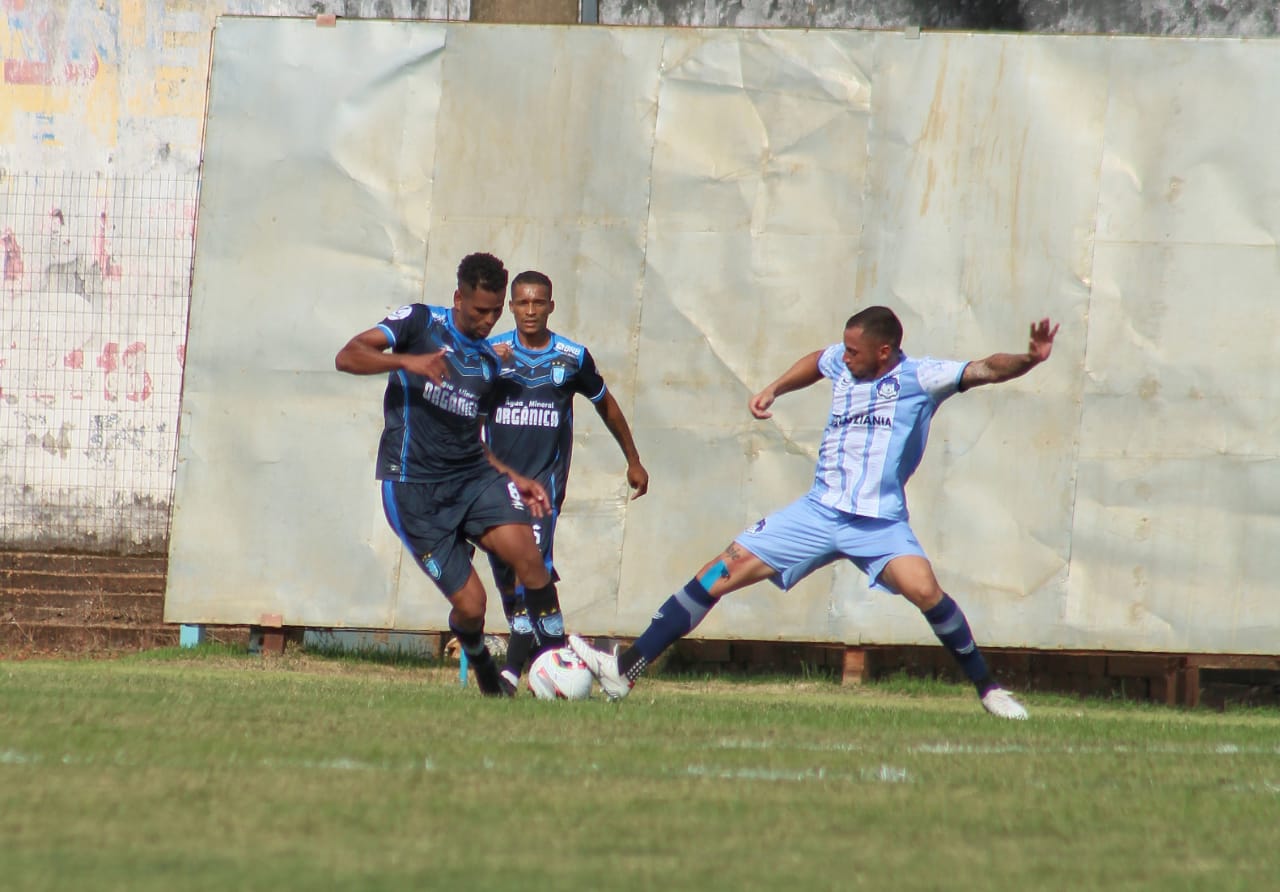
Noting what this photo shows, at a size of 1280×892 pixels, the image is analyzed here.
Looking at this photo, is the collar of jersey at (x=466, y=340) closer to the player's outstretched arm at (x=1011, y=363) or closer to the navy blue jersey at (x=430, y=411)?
the navy blue jersey at (x=430, y=411)

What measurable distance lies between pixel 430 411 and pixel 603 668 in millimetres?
1445

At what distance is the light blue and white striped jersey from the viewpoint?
318 inches

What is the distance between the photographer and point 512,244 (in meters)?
11.7

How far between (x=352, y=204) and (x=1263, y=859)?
8.95m

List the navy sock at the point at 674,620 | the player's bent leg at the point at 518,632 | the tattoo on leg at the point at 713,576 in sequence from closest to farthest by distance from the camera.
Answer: the navy sock at the point at 674,620, the tattoo on leg at the point at 713,576, the player's bent leg at the point at 518,632

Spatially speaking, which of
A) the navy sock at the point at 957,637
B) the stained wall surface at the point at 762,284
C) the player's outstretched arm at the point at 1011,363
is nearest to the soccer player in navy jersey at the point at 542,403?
the navy sock at the point at 957,637

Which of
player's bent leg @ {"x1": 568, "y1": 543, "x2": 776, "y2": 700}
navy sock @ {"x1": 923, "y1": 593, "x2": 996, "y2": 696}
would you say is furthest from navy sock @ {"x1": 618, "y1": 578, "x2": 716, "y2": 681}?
navy sock @ {"x1": 923, "y1": 593, "x2": 996, "y2": 696}

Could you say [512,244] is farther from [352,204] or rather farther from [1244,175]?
[1244,175]

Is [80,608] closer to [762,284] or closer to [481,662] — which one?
[762,284]

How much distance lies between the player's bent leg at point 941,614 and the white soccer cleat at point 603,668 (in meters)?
1.33

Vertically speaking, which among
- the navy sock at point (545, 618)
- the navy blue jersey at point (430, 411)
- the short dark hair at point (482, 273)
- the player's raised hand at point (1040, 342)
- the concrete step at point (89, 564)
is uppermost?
the short dark hair at point (482, 273)

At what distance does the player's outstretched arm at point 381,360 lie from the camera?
7469mm

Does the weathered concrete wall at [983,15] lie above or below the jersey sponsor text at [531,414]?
above

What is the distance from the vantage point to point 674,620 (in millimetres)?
8133
